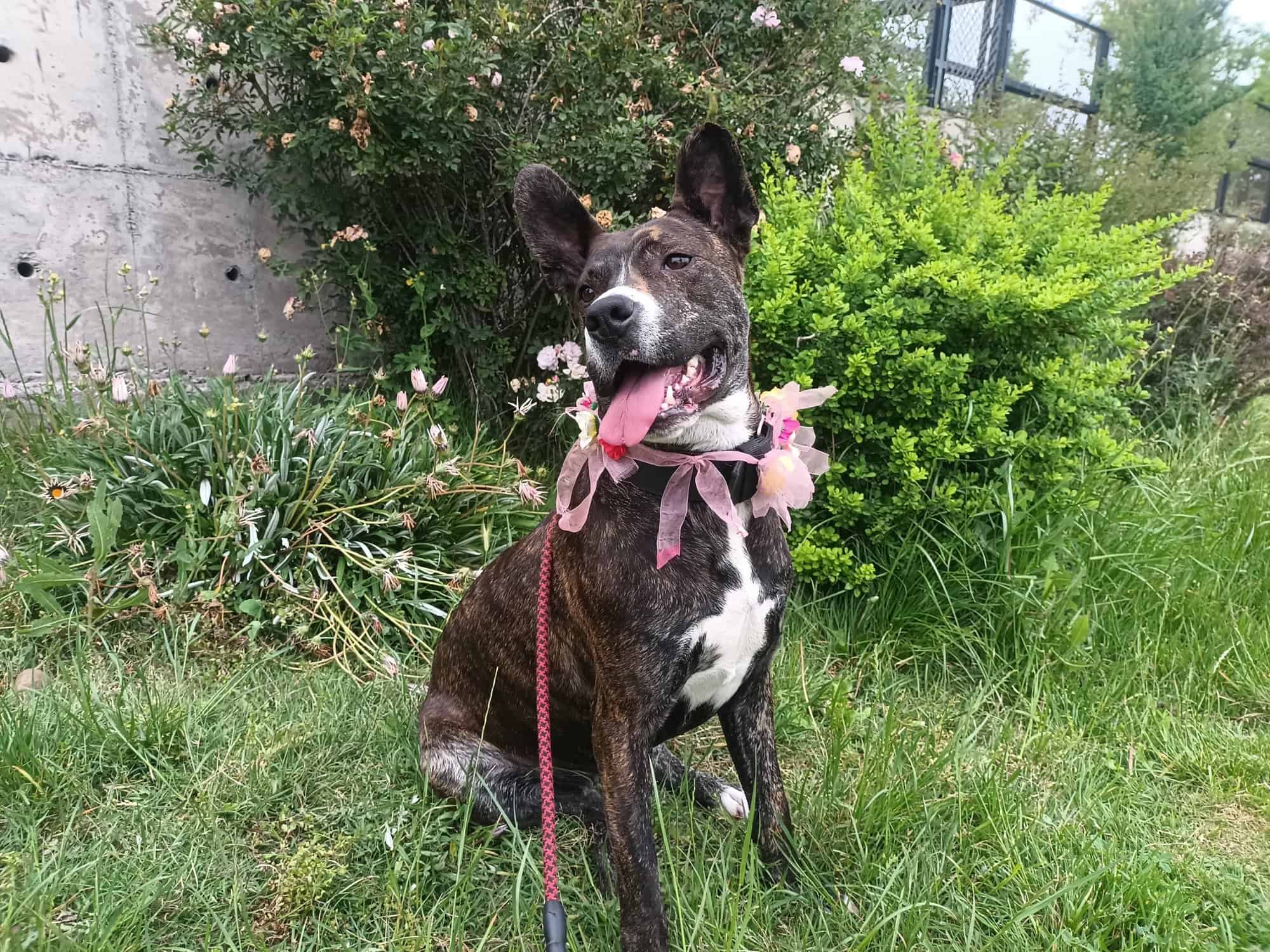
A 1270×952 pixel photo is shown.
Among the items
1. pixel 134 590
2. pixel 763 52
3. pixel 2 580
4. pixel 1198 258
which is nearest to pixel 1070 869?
pixel 134 590

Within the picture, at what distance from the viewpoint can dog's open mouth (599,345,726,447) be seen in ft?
5.36

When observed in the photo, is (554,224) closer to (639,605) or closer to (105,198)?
(639,605)

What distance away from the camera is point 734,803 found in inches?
88.4

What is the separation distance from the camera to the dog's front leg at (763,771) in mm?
2025

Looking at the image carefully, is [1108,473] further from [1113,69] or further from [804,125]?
[1113,69]

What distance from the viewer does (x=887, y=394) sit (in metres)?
2.98

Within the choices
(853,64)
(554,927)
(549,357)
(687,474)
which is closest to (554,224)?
(687,474)

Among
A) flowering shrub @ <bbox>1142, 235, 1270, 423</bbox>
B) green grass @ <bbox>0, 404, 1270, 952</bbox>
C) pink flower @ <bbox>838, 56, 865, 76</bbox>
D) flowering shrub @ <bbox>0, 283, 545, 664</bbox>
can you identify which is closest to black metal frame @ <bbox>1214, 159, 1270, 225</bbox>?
flowering shrub @ <bbox>1142, 235, 1270, 423</bbox>

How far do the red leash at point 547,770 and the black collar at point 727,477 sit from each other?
364 mm

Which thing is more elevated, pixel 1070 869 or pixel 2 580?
pixel 2 580

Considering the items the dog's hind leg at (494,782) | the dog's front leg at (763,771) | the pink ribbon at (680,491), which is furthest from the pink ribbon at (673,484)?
the dog's hind leg at (494,782)

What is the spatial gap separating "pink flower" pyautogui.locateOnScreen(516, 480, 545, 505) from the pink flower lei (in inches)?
55.1

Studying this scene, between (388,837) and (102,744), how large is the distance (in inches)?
37.7

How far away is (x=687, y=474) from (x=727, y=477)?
0.37 feet
